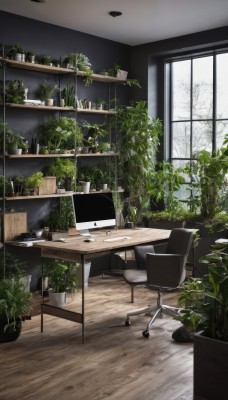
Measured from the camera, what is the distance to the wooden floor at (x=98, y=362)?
3.47m

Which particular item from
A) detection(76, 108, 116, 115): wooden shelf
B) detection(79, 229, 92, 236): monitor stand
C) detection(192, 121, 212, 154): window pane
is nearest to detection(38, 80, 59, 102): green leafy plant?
detection(76, 108, 116, 115): wooden shelf

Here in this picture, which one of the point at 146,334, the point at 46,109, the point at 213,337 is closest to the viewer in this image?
the point at 213,337

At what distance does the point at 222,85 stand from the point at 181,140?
0.97m

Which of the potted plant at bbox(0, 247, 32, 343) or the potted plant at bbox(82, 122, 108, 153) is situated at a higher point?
the potted plant at bbox(82, 122, 108, 153)

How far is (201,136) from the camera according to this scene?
7.06 m

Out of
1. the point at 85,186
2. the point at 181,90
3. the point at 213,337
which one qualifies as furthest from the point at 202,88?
the point at 213,337

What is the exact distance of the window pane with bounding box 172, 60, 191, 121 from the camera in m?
7.18

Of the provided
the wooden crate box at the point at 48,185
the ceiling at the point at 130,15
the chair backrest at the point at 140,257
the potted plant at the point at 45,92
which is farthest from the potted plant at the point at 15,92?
the chair backrest at the point at 140,257

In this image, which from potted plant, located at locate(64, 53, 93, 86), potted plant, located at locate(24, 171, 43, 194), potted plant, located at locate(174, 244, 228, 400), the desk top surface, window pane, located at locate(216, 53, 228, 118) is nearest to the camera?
potted plant, located at locate(174, 244, 228, 400)

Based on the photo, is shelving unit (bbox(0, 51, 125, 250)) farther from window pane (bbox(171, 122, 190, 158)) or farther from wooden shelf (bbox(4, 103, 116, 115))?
window pane (bbox(171, 122, 190, 158))

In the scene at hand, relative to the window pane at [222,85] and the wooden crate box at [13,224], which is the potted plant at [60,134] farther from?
the window pane at [222,85]

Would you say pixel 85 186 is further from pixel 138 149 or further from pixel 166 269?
pixel 166 269

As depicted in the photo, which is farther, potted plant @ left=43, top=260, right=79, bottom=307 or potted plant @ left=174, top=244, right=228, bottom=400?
potted plant @ left=43, top=260, right=79, bottom=307

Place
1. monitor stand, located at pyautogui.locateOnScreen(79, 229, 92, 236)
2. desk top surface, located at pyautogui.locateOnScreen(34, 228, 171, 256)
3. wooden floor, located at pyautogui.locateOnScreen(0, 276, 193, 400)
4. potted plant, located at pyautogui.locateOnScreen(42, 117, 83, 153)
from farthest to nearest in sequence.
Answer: potted plant, located at pyautogui.locateOnScreen(42, 117, 83, 153) < monitor stand, located at pyautogui.locateOnScreen(79, 229, 92, 236) < desk top surface, located at pyautogui.locateOnScreen(34, 228, 171, 256) < wooden floor, located at pyautogui.locateOnScreen(0, 276, 193, 400)
